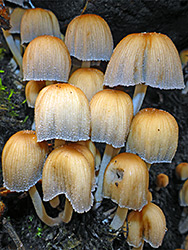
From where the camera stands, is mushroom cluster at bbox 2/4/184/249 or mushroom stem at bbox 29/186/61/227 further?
mushroom stem at bbox 29/186/61/227

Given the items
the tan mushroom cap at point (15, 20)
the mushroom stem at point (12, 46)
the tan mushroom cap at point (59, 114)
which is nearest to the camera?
the tan mushroom cap at point (59, 114)

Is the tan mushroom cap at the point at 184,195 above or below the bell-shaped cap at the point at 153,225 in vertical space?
below

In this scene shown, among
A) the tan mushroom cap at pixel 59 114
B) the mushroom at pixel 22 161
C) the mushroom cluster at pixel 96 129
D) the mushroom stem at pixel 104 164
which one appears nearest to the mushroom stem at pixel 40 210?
the mushroom cluster at pixel 96 129

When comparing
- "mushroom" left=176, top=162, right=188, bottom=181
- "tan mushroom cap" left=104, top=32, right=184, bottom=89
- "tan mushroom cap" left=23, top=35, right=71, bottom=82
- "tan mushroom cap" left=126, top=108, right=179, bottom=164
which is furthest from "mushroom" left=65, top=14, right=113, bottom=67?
"mushroom" left=176, top=162, right=188, bottom=181

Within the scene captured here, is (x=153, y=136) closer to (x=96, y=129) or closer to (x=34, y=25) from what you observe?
(x=96, y=129)

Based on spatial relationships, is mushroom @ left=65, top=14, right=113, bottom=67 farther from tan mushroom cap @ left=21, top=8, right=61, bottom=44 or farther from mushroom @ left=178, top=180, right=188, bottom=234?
mushroom @ left=178, top=180, right=188, bottom=234

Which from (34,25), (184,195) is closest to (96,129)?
(34,25)

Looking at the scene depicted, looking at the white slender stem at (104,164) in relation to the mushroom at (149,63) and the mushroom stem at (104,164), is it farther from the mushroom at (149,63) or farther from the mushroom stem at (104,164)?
the mushroom at (149,63)
